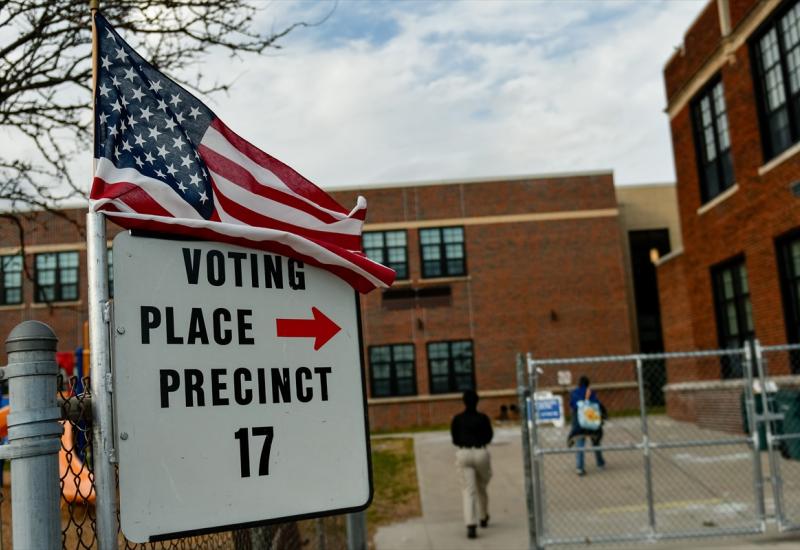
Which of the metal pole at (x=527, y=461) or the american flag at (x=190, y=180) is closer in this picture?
the american flag at (x=190, y=180)

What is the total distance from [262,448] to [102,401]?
20.5 inches

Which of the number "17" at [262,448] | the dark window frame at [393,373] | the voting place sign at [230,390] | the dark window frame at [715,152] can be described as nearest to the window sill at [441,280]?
the dark window frame at [393,373]

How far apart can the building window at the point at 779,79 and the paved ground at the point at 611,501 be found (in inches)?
256

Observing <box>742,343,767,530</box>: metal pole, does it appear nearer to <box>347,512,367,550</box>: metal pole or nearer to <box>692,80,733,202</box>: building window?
<box>347,512,367,550</box>: metal pole

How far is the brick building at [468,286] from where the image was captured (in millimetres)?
31750

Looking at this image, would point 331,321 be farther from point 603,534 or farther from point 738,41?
point 738,41

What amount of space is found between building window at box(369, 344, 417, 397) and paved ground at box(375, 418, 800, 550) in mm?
13819

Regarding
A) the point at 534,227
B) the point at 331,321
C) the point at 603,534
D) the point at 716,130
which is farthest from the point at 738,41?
the point at 331,321

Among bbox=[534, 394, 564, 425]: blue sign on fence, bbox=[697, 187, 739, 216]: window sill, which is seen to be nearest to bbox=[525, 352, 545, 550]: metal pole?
bbox=[534, 394, 564, 425]: blue sign on fence

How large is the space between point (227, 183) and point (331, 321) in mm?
588

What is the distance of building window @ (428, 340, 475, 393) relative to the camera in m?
31.9

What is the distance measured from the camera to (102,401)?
2.13 meters

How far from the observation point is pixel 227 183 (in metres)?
2.72

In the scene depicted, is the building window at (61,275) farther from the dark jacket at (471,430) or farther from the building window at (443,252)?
the dark jacket at (471,430)
